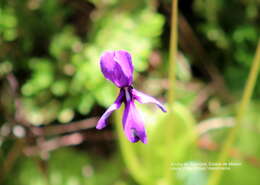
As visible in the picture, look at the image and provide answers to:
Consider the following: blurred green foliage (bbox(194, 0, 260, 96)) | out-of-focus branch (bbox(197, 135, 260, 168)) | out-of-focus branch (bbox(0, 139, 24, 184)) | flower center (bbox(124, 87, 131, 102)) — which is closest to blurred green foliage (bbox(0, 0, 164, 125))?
out-of-focus branch (bbox(0, 139, 24, 184))

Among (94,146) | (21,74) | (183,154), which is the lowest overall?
(183,154)

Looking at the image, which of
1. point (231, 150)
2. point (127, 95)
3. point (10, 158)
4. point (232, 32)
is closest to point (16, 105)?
point (10, 158)

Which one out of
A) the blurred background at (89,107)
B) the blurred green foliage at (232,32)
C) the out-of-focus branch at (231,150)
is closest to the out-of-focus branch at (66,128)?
the blurred background at (89,107)

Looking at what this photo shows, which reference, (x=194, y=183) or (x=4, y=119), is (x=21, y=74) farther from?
(x=194, y=183)

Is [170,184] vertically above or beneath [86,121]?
beneath

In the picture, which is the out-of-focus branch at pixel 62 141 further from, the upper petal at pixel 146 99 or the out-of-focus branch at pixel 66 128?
the upper petal at pixel 146 99

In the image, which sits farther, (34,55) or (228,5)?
(228,5)

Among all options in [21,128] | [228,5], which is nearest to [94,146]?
[21,128]

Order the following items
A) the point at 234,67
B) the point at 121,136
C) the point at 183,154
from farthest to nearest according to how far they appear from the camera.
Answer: the point at 234,67 < the point at 183,154 < the point at 121,136
